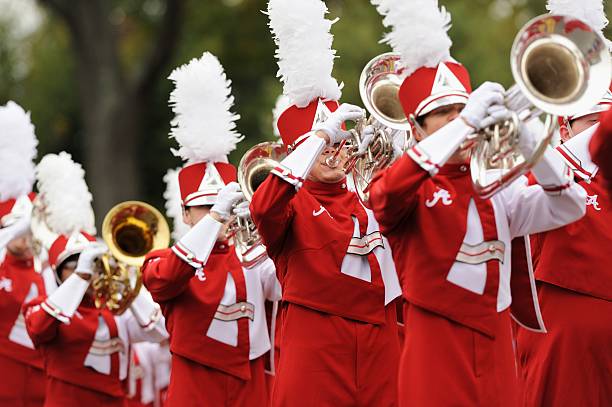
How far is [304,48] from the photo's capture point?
643 cm

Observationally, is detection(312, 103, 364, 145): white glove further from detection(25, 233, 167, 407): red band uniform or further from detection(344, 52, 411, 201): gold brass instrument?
detection(25, 233, 167, 407): red band uniform

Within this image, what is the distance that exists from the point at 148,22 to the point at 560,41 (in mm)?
24794

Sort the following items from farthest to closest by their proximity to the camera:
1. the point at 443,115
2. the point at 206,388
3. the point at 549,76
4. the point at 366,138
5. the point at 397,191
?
the point at 206,388
the point at 366,138
the point at 443,115
the point at 397,191
the point at 549,76

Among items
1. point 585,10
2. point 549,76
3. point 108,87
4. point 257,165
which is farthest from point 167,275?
point 108,87

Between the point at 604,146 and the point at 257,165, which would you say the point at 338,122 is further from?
the point at 604,146

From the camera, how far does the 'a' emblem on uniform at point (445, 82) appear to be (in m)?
5.42

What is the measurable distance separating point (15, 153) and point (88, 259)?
6.03 ft

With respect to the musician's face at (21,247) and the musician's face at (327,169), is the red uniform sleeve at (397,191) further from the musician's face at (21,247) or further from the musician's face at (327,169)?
the musician's face at (21,247)

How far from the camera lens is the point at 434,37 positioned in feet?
17.9

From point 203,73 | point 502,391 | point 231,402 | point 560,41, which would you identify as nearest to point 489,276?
point 502,391

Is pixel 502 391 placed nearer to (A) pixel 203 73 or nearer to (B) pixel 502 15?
(A) pixel 203 73

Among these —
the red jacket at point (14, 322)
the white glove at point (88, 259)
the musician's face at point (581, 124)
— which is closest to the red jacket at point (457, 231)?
the musician's face at point (581, 124)

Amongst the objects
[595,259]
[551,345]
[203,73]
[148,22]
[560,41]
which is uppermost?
[148,22]

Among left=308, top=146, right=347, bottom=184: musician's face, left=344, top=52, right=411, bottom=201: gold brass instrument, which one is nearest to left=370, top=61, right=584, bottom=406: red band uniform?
left=344, top=52, right=411, bottom=201: gold brass instrument
